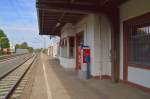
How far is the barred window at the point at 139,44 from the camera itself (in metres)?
10.9

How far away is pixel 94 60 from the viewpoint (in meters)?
14.9

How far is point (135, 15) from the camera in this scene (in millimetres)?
11453

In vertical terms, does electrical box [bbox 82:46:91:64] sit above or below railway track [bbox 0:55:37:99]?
above

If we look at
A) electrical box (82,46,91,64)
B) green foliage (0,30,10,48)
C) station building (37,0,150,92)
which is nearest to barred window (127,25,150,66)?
station building (37,0,150,92)

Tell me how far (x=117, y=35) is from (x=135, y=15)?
1.86m

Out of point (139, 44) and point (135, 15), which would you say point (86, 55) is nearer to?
point (139, 44)

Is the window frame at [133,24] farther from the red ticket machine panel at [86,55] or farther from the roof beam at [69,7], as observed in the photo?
Result: the red ticket machine panel at [86,55]

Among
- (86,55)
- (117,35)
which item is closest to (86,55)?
(86,55)

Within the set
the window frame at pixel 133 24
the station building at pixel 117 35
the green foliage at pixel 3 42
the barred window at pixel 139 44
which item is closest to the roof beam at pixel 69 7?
the station building at pixel 117 35

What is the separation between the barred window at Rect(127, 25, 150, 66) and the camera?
429 inches

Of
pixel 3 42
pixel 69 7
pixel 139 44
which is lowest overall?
pixel 139 44

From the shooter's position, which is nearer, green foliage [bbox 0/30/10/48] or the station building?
the station building

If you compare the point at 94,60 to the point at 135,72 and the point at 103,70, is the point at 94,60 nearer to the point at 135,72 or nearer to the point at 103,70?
the point at 103,70

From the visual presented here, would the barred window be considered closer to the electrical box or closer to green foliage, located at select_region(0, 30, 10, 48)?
the electrical box
